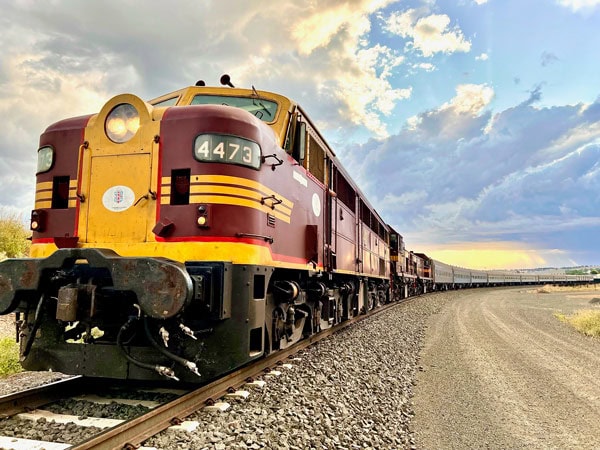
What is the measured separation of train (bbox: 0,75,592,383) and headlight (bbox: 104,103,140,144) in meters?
0.01

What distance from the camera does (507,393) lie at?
5824 millimetres

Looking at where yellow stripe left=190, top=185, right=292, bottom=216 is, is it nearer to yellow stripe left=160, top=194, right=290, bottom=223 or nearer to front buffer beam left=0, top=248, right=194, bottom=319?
yellow stripe left=160, top=194, right=290, bottom=223

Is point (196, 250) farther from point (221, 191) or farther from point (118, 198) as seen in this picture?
point (118, 198)

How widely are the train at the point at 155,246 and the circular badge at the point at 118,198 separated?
11 millimetres

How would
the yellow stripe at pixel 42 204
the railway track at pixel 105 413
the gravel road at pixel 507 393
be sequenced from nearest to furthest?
the railway track at pixel 105 413, the gravel road at pixel 507 393, the yellow stripe at pixel 42 204

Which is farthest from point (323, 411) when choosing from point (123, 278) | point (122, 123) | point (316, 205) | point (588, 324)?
point (588, 324)

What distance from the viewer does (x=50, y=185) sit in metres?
5.21

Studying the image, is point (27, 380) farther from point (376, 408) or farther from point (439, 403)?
point (439, 403)

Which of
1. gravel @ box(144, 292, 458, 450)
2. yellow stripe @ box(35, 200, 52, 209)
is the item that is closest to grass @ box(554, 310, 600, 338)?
gravel @ box(144, 292, 458, 450)

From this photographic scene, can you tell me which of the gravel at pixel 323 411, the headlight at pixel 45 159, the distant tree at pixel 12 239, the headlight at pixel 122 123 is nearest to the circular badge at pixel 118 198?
the headlight at pixel 122 123

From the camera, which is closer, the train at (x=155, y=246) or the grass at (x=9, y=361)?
the train at (x=155, y=246)

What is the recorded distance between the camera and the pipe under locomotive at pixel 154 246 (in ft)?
13.8

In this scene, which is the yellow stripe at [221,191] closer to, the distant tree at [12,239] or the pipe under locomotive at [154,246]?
the pipe under locomotive at [154,246]

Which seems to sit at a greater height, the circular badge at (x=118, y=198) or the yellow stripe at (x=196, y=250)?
the circular badge at (x=118, y=198)
